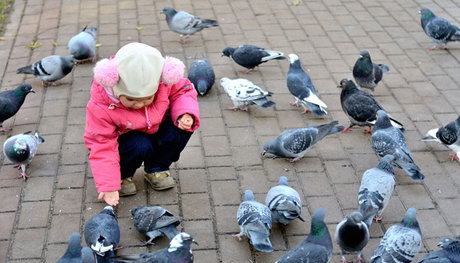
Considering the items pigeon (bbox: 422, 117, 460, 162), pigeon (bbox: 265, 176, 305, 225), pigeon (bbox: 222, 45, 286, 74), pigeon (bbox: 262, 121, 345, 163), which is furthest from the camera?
pigeon (bbox: 222, 45, 286, 74)

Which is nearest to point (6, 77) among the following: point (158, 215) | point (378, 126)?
point (158, 215)

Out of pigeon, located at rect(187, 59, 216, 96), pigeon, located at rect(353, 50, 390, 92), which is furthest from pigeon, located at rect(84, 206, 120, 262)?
pigeon, located at rect(353, 50, 390, 92)

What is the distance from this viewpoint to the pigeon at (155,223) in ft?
14.0

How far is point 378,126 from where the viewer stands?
552 cm

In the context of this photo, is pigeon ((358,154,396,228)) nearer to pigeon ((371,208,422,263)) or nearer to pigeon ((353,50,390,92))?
pigeon ((371,208,422,263))

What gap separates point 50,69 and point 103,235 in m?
3.25

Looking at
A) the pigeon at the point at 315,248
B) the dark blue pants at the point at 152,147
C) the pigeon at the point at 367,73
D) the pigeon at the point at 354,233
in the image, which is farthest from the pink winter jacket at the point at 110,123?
the pigeon at the point at 367,73

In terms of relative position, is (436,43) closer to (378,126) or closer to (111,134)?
(378,126)

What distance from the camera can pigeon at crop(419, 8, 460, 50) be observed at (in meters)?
7.64

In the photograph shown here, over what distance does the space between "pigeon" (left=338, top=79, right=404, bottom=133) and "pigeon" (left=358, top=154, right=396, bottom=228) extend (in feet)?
3.66

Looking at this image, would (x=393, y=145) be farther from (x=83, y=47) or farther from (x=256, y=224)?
(x=83, y=47)

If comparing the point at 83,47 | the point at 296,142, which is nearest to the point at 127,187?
the point at 296,142

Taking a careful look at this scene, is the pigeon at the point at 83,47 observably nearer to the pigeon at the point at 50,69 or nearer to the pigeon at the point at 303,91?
the pigeon at the point at 50,69

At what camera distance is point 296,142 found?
17.4 feet
